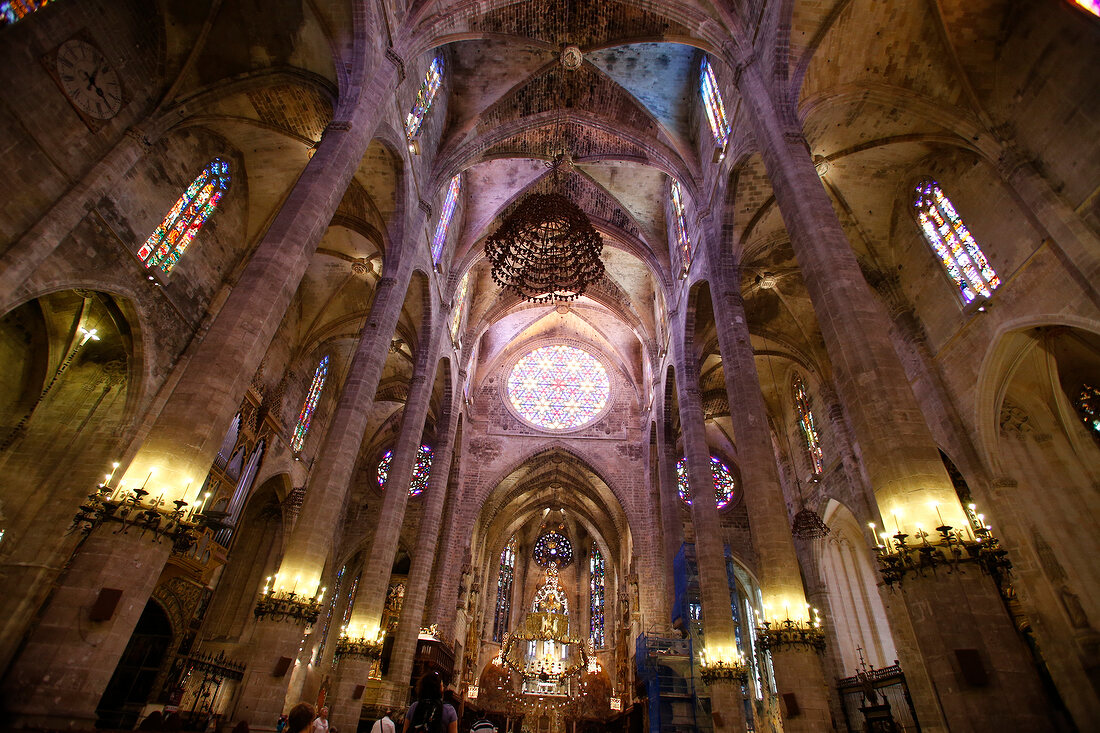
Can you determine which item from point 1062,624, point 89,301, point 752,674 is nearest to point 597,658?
point 752,674

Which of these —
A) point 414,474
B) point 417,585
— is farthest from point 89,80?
point 414,474

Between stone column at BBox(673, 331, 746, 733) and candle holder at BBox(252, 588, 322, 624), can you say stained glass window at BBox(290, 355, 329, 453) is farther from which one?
stone column at BBox(673, 331, 746, 733)

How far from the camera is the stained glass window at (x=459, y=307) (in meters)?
21.0

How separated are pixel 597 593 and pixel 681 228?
963 inches

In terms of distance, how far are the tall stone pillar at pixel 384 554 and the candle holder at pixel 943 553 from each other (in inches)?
416

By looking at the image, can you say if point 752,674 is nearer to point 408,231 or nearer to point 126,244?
point 408,231

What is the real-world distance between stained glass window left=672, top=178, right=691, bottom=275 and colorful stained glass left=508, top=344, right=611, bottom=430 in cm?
1160

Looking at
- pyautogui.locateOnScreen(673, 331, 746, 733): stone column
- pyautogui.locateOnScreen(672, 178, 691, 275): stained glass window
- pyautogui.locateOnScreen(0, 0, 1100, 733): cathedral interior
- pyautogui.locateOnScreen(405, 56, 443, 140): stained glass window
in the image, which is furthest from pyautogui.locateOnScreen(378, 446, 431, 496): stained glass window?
pyautogui.locateOnScreen(405, 56, 443, 140): stained glass window

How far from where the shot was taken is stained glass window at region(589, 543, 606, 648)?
31711 millimetres

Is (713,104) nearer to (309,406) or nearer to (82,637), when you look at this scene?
(82,637)

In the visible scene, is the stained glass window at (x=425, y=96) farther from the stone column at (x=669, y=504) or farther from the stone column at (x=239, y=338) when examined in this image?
the stone column at (x=669, y=504)

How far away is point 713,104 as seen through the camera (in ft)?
47.5

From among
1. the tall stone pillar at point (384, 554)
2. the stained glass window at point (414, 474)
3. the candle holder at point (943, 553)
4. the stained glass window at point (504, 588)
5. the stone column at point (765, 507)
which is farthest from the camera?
the stained glass window at point (504, 588)

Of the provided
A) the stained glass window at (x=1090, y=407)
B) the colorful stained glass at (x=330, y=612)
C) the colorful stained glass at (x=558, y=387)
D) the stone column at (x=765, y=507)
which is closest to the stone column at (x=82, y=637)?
the stone column at (x=765, y=507)
